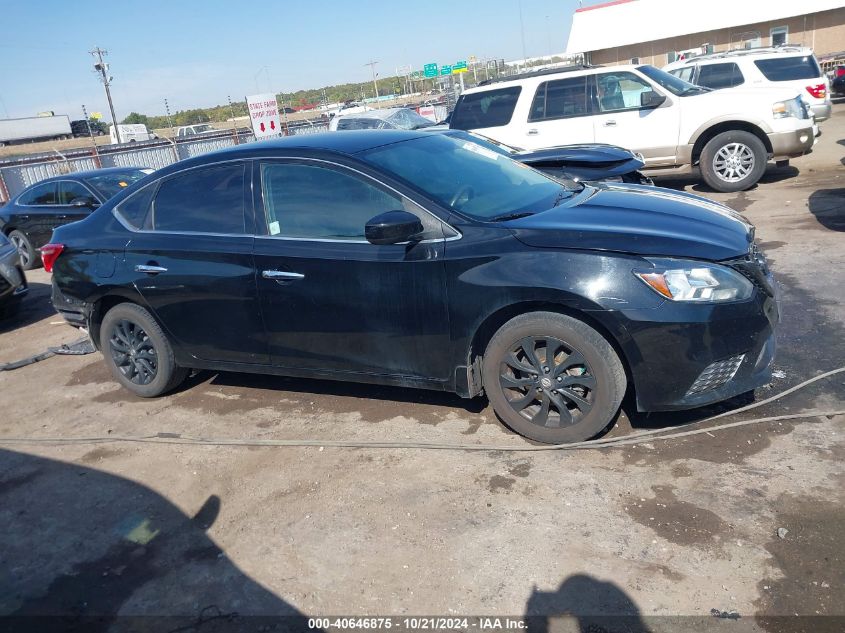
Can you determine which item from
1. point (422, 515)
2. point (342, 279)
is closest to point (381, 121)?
point (342, 279)

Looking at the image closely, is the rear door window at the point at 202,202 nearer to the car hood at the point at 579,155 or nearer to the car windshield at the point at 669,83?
the car hood at the point at 579,155

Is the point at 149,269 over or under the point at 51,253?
under

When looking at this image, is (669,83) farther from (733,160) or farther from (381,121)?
(381,121)

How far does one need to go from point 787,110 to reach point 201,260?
29.1 feet

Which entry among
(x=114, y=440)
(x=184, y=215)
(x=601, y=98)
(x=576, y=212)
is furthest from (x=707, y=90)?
(x=114, y=440)

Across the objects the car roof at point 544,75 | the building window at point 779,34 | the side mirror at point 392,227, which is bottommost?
the side mirror at point 392,227

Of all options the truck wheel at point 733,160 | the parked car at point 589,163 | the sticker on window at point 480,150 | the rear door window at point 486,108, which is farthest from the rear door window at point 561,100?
the sticker on window at point 480,150

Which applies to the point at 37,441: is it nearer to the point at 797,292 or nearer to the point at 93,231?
the point at 93,231

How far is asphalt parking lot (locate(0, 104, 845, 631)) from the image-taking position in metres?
2.81

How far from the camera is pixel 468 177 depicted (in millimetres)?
4402

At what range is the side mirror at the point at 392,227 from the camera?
3711mm

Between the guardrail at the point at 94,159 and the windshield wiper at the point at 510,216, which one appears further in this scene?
the guardrail at the point at 94,159

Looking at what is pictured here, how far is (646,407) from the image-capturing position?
3648mm

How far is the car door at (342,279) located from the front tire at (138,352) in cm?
103
